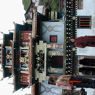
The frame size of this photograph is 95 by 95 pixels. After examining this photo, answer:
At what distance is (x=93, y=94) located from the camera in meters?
30.2

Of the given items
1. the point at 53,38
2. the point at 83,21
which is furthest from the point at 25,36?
the point at 83,21

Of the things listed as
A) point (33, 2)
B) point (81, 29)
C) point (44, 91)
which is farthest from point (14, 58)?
point (33, 2)

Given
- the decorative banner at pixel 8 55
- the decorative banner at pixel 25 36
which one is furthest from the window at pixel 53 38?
the decorative banner at pixel 8 55

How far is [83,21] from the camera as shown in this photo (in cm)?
3066

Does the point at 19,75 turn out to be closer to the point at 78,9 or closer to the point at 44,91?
the point at 44,91

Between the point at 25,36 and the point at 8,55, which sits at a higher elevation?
the point at 25,36

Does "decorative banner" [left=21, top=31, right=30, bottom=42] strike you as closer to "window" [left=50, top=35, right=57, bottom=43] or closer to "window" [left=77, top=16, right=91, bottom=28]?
"window" [left=50, top=35, right=57, bottom=43]

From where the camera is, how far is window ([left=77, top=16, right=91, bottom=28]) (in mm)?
30547

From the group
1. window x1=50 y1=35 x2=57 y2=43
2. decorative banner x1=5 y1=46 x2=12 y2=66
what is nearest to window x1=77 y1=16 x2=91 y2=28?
window x1=50 y1=35 x2=57 y2=43

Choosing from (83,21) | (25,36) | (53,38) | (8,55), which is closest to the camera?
(83,21)

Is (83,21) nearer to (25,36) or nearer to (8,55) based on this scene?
(25,36)

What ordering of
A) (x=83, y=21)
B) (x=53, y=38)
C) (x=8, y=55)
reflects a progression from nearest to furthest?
(x=83, y=21) → (x=53, y=38) → (x=8, y=55)

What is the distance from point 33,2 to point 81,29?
1971 cm

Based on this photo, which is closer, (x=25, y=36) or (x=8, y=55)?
(x=25, y=36)
